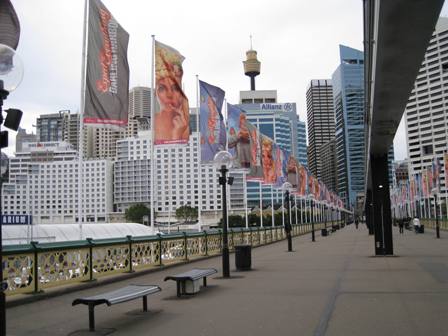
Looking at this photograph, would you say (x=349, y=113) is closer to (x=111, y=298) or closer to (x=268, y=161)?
(x=268, y=161)

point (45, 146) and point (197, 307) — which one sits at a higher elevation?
point (45, 146)

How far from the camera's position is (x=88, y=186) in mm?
170000

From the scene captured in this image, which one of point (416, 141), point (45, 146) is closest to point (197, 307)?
point (416, 141)

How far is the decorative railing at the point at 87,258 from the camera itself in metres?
11.2

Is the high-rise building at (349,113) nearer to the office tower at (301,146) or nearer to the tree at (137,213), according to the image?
the office tower at (301,146)

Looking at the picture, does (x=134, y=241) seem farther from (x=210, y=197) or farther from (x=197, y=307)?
(x=210, y=197)

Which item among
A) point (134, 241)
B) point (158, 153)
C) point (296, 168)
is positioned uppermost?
point (158, 153)

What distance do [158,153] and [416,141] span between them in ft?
257

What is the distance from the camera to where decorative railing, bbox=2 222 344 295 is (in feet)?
36.8

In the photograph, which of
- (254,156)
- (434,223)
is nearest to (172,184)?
(434,223)

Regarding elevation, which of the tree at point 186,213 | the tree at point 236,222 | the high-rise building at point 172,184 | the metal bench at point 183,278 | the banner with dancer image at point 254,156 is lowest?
the tree at point 236,222

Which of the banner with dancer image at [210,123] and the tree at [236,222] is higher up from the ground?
the banner with dancer image at [210,123]

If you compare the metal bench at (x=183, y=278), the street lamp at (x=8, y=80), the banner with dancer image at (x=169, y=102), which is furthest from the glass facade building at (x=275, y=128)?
the street lamp at (x=8, y=80)

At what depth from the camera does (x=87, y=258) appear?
45.5ft
